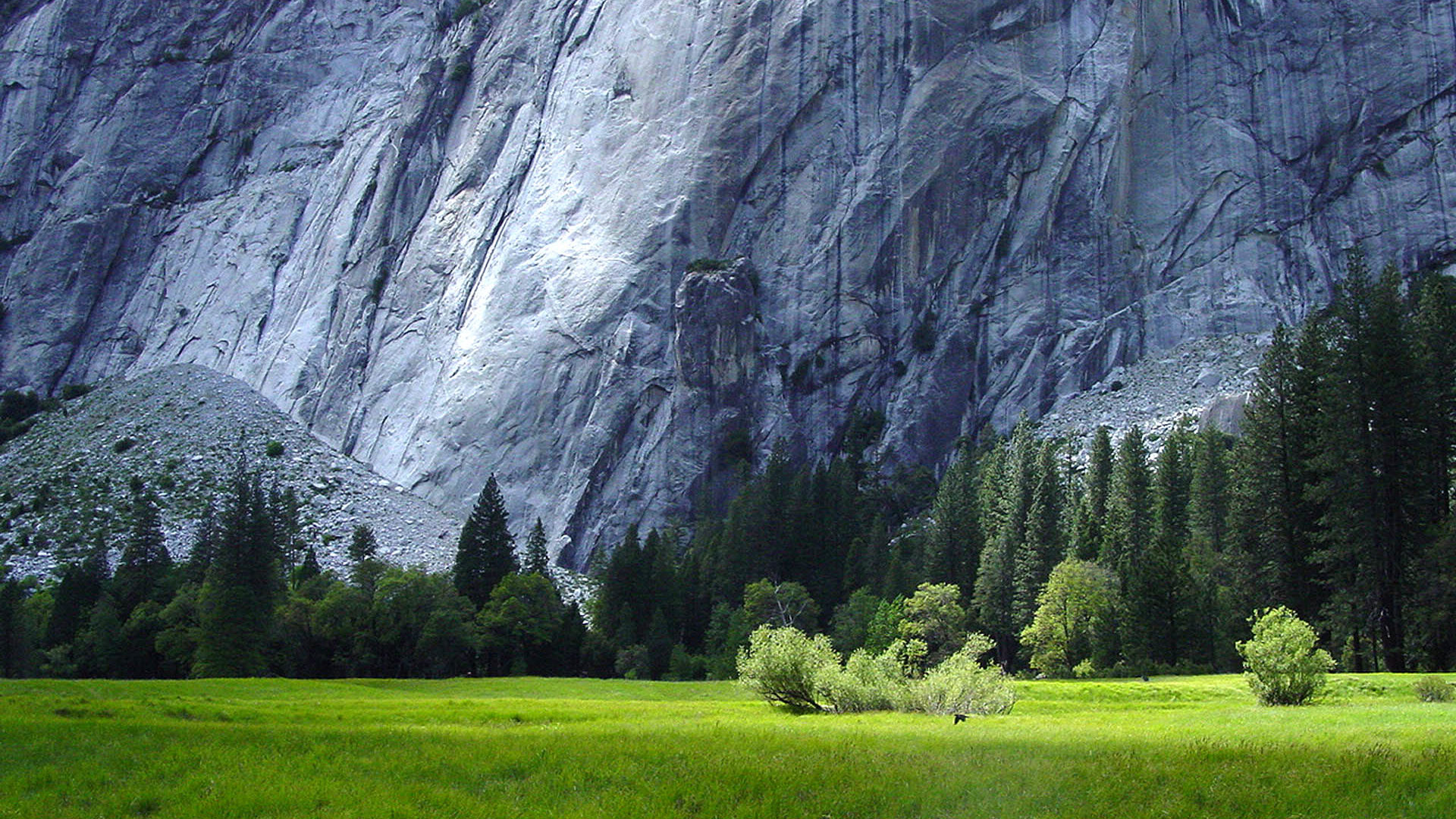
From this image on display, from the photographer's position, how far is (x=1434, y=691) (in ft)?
104

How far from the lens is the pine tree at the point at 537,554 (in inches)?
3681

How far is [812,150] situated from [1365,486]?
263ft

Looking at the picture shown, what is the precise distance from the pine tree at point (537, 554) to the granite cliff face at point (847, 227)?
10.3 metres

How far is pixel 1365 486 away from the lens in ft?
156

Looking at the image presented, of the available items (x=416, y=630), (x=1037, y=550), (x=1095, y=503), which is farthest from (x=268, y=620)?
(x=1095, y=503)

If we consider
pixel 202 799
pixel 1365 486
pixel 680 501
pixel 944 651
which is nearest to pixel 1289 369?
pixel 1365 486

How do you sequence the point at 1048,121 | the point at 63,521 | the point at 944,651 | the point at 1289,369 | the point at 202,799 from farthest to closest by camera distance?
1. the point at 1048,121
2. the point at 63,521
3. the point at 944,651
4. the point at 1289,369
5. the point at 202,799

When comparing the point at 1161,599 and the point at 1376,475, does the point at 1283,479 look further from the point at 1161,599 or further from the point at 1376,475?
the point at 1161,599

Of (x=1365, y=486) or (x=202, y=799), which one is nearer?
(x=202, y=799)

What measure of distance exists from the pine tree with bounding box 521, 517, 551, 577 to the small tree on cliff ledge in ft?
8.04

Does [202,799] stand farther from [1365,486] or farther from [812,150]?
[812,150]

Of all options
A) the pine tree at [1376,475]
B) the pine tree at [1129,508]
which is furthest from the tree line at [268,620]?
the pine tree at [1376,475]

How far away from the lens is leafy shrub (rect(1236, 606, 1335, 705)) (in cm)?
3200

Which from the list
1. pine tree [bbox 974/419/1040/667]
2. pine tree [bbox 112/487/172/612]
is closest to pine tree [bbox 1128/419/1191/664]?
pine tree [bbox 974/419/1040/667]
